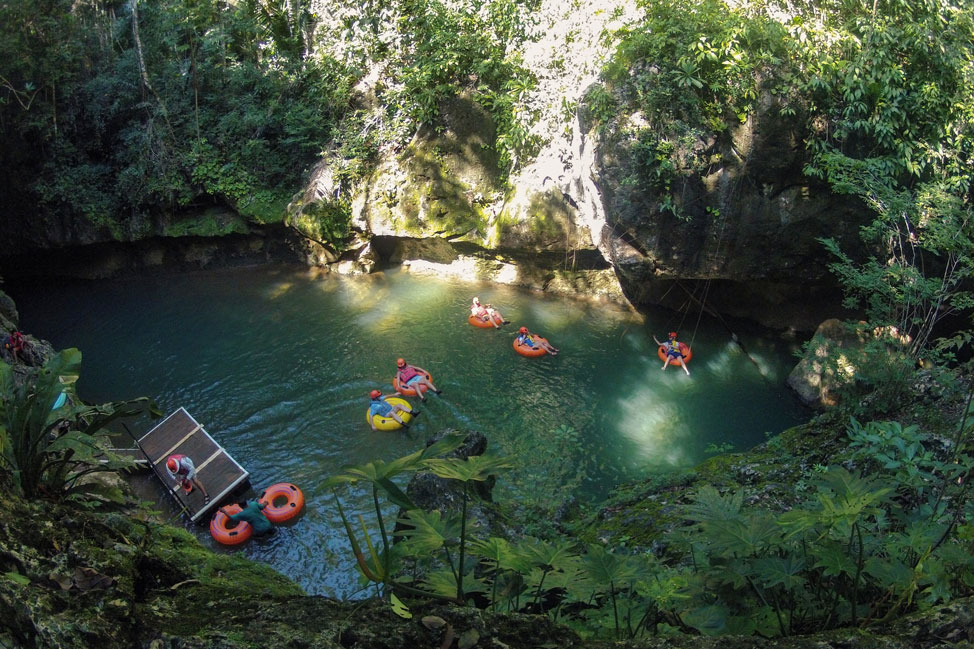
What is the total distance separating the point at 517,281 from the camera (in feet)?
49.2

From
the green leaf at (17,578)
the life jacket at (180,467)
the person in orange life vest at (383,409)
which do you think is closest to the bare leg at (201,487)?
the life jacket at (180,467)

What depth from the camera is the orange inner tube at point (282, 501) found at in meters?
7.70

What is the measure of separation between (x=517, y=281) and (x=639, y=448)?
6594mm

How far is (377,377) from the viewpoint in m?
10.9

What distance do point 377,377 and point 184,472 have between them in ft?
12.1

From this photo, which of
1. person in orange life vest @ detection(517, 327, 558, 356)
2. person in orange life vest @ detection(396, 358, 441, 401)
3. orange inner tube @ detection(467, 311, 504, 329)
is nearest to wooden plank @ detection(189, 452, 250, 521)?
person in orange life vest @ detection(396, 358, 441, 401)

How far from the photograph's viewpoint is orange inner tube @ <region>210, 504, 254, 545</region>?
7426mm

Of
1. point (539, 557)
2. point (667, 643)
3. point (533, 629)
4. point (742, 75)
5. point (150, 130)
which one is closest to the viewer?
point (667, 643)

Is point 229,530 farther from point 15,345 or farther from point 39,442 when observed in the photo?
point 39,442

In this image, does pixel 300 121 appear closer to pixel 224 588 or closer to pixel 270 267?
pixel 270 267

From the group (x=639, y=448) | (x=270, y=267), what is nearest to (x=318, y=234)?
(x=270, y=267)

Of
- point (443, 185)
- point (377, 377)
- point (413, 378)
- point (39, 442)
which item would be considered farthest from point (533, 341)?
point (39, 442)

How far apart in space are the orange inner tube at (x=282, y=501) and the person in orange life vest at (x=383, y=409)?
1.82 m

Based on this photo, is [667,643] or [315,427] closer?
[667,643]
